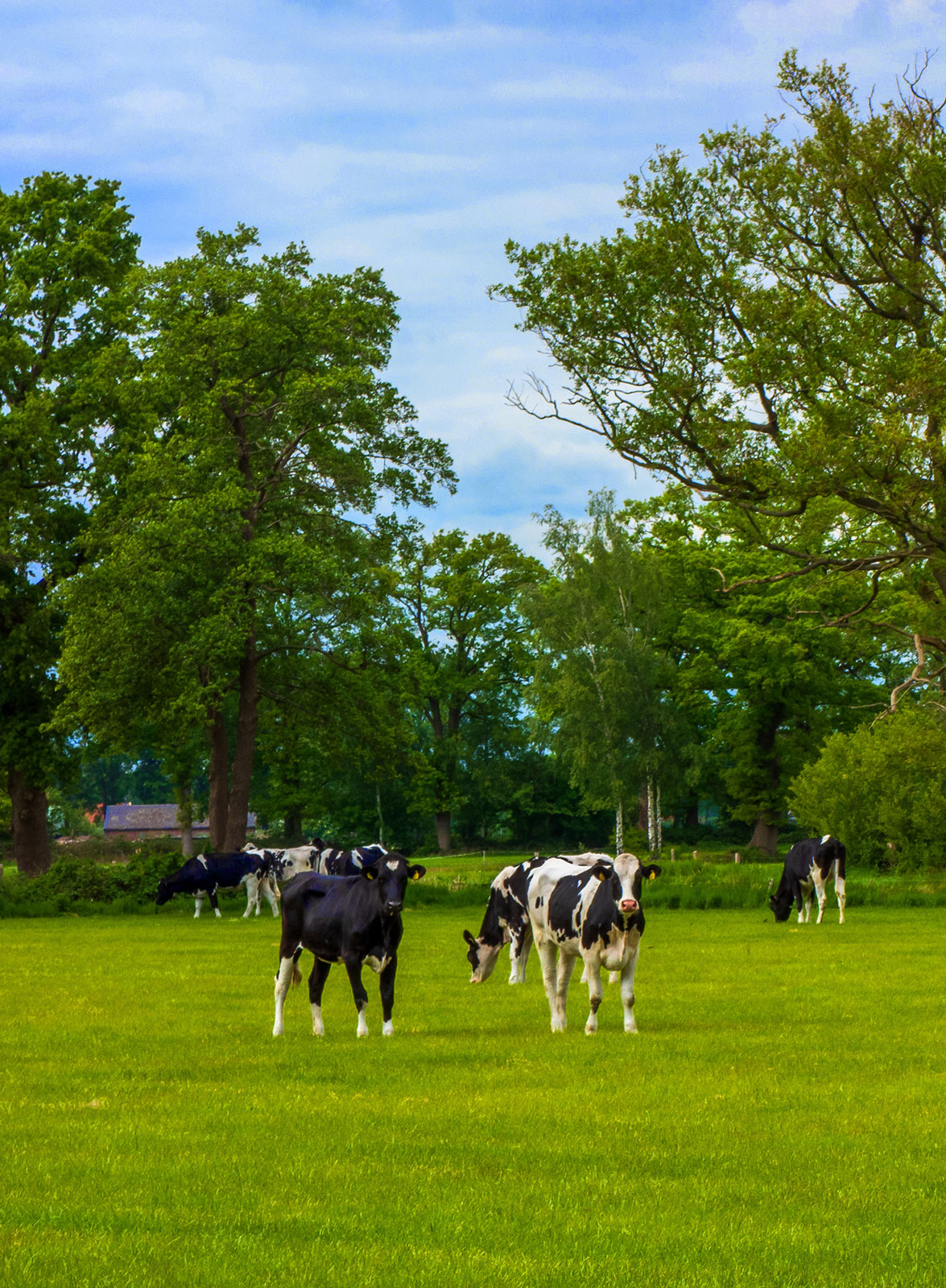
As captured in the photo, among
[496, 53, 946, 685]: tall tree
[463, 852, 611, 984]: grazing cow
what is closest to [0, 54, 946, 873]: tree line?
[496, 53, 946, 685]: tall tree

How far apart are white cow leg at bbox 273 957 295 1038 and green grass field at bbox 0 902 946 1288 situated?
0.18 meters

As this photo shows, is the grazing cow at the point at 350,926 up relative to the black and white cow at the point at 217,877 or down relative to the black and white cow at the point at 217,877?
up

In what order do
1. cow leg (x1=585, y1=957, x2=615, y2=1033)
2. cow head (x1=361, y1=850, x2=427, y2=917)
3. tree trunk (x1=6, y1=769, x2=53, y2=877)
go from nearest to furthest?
cow head (x1=361, y1=850, x2=427, y2=917), cow leg (x1=585, y1=957, x2=615, y2=1033), tree trunk (x1=6, y1=769, x2=53, y2=877)

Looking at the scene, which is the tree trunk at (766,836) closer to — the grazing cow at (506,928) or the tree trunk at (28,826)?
the tree trunk at (28,826)

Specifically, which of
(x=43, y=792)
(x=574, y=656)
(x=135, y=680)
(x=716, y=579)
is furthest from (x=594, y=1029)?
(x=716, y=579)

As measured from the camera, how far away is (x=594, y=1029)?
1381cm

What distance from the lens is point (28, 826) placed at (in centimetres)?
4275

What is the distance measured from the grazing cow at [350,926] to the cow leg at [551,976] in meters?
1.69

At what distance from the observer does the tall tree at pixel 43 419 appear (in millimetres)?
40656

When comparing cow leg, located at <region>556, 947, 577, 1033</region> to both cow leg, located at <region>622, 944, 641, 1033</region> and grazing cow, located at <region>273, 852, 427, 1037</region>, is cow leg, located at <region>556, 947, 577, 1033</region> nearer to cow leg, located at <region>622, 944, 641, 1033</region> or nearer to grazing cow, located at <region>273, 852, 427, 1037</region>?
cow leg, located at <region>622, 944, 641, 1033</region>

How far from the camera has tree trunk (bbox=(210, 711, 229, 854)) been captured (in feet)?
132

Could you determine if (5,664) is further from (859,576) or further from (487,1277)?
(487,1277)

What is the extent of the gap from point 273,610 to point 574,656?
26369mm

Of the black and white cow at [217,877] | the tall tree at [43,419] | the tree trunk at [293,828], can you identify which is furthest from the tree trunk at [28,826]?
the tree trunk at [293,828]
